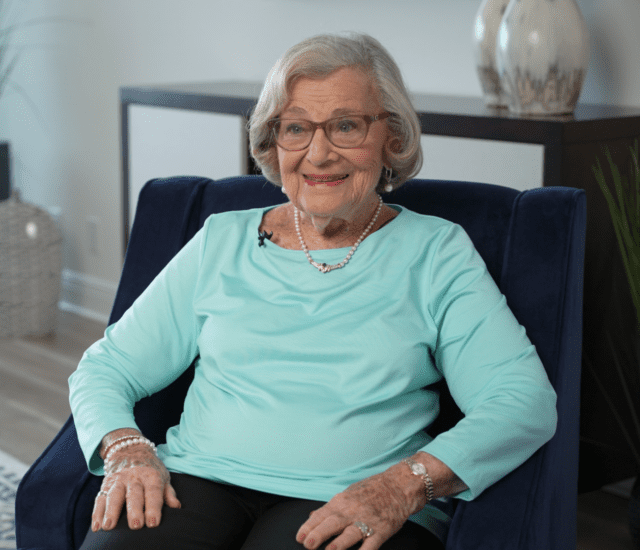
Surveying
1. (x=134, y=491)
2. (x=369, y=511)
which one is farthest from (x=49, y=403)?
(x=369, y=511)

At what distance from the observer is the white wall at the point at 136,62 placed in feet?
8.29

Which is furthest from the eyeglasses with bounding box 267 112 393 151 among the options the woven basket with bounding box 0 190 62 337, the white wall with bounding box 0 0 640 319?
the woven basket with bounding box 0 190 62 337

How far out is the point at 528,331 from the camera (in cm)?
134

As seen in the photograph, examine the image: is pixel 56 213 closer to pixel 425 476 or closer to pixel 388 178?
pixel 388 178

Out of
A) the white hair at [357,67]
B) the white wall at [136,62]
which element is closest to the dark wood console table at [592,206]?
the white wall at [136,62]

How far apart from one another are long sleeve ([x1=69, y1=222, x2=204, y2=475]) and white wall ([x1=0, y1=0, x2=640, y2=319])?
1342mm

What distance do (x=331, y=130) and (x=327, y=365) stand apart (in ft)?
1.24

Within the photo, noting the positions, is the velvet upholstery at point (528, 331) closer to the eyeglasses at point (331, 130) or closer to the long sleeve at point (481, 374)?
the long sleeve at point (481, 374)

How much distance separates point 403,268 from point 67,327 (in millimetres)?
2807

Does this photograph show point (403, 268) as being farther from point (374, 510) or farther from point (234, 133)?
point (234, 133)

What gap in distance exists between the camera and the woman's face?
1.36m

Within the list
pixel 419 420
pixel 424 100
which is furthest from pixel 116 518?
pixel 424 100

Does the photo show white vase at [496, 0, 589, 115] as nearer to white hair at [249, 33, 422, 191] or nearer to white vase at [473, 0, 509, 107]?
white vase at [473, 0, 509, 107]

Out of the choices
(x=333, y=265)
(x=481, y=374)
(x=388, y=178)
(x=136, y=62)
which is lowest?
(x=481, y=374)
